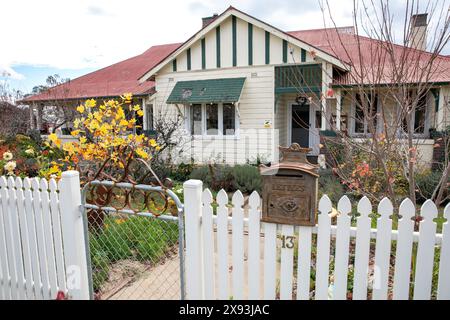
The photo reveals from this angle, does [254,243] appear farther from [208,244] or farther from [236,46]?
[236,46]

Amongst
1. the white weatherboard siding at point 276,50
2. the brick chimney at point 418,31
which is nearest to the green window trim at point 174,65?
the white weatherboard siding at point 276,50

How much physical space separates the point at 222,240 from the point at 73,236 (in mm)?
1264

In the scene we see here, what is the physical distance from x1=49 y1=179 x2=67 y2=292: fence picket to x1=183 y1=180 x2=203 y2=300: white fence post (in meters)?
1.17

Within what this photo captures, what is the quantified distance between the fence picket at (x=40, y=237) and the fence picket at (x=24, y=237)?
150 millimetres

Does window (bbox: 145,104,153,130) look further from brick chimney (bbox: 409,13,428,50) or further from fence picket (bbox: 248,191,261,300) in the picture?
fence picket (bbox: 248,191,261,300)

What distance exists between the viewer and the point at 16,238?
9.80 feet

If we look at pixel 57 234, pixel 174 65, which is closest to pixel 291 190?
pixel 57 234

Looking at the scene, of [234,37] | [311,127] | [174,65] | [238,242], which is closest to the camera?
[238,242]

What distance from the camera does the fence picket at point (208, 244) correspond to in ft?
7.50

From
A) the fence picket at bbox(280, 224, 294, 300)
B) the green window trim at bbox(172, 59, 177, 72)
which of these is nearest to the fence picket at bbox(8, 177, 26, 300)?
the fence picket at bbox(280, 224, 294, 300)

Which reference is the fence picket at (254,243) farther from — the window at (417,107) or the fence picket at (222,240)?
the window at (417,107)

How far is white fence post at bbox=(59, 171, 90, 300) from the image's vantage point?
257 cm
